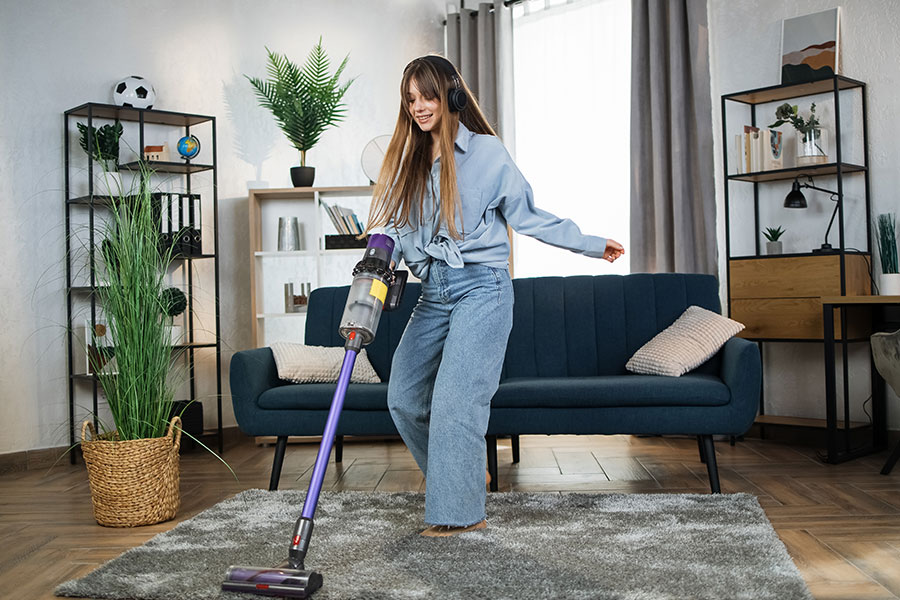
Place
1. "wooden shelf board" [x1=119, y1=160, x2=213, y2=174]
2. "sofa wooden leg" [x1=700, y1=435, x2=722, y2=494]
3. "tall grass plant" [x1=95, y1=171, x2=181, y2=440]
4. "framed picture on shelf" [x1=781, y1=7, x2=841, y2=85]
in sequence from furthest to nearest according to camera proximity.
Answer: "wooden shelf board" [x1=119, y1=160, x2=213, y2=174] < "framed picture on shelf" [x1=781, y1=7, x2=841, y2=85] < "sofa wooden leg" [x1=700, y1=435, x2=722, y2=494] < "tall grass plant" [x1=95, y1=171, x2=181, y2=440]

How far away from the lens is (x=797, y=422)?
13.3ft

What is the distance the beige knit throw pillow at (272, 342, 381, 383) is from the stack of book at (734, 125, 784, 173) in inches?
82.7

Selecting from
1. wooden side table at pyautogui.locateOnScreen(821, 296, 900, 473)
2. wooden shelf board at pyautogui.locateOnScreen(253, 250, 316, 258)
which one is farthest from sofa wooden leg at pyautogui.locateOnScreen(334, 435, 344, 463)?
wooden side table at pyautogui.locateOnScreen(821, 296, 900, 473)

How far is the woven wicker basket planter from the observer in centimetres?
271

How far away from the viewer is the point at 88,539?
102 inches

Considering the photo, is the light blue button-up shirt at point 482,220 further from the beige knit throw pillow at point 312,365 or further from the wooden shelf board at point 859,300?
the wooden shelf board at point 859,300

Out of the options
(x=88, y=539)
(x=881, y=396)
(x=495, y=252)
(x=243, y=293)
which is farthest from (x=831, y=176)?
(x=88, y=539)

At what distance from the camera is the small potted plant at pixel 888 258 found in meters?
3.75

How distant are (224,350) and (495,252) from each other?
2840mm

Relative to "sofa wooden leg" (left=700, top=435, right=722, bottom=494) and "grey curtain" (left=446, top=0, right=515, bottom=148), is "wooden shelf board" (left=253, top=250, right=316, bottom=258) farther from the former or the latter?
"sofa wooden leg" (left=700, top=435, right=722, bottom=494)

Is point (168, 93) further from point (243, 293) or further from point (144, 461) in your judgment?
point (144, 461)

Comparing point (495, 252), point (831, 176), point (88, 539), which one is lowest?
point (88, 539)

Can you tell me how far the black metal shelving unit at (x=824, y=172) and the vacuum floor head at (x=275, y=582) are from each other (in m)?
2.67

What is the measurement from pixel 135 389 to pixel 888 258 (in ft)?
10.2
